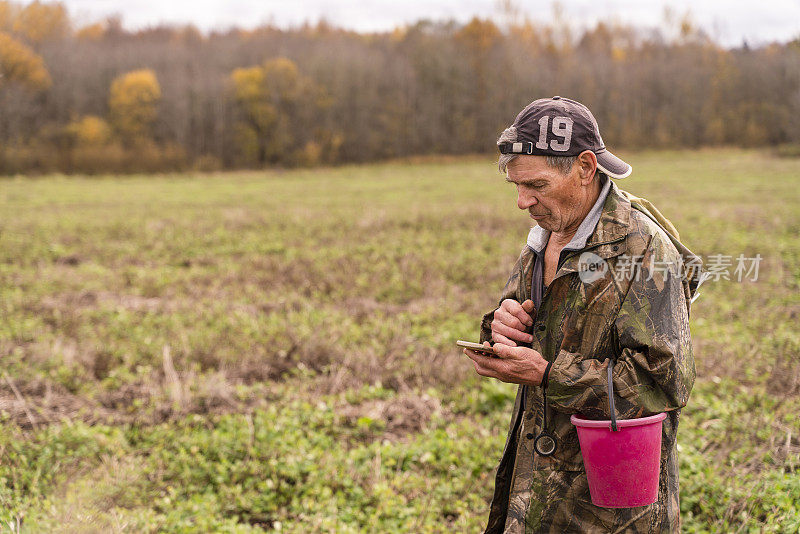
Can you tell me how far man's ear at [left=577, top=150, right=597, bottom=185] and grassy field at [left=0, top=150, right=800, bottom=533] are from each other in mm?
2349

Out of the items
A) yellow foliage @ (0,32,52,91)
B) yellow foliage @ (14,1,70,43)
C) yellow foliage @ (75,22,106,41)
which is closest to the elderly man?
yellow foliage @ (0,32,52,91)

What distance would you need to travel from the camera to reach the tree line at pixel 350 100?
158 ft

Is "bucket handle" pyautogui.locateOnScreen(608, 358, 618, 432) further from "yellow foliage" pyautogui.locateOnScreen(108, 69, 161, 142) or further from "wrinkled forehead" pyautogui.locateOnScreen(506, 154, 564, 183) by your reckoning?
"yellow foliage" pyautogui.locateOnScreen(108, 69, 161, 142)

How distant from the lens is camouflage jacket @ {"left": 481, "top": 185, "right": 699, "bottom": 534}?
1.90 meters

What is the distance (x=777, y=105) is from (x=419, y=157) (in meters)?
27.4

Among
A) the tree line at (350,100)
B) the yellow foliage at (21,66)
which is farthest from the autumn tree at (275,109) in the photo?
the yellow foliage at (21,66)

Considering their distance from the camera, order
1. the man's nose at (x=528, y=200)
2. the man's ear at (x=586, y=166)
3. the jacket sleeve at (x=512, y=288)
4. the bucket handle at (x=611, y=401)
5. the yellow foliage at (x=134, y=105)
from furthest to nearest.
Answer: the yellow foliage at (x=134, y=105)
the jacket sleeve at (x=512, y=288)
the man's nose at (x=528, y=200)
the man's ear at (x=586, y=166)
the bucket handle at (x=611, y=401)

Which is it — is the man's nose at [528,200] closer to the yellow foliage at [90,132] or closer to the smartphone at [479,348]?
the smartphone at [479,348]

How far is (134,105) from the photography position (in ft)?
163

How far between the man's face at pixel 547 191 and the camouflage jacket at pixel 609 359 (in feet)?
0.36

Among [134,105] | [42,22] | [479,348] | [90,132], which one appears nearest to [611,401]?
[479,348]

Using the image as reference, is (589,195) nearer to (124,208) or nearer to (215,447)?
(215,447)

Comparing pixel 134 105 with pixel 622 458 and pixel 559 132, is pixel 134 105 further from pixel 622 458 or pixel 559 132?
pixel 622 458

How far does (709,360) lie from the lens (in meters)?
5.79
